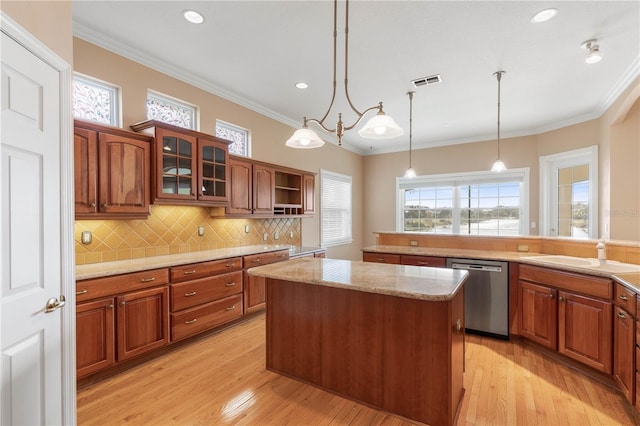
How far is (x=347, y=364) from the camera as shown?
2.19 m

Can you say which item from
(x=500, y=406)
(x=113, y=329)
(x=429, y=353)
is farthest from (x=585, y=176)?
(x=113, y=329)

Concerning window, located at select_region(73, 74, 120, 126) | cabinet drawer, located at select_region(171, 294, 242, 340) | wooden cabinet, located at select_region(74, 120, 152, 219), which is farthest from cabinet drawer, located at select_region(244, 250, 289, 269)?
window, located at select_region(73, 74, 120, 126)

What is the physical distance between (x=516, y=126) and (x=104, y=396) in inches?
259

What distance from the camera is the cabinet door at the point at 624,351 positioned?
204 centimetres

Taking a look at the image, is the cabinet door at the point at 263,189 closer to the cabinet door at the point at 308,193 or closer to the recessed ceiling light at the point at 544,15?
the cabinet door at the point at 308,193

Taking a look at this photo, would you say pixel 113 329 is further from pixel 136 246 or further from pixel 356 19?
pixel 356 19

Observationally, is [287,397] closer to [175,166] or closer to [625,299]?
[175,166]

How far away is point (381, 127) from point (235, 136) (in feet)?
9.12

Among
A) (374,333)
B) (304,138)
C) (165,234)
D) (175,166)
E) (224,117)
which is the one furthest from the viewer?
(224,117)

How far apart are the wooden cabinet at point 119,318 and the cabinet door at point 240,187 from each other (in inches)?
48.1

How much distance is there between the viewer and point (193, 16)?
2484mm

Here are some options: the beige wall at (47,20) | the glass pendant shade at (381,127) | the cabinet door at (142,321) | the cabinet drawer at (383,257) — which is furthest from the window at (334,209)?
the beige wall at (47,20)

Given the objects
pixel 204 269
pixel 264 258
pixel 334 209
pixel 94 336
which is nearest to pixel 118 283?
pixel 94 336

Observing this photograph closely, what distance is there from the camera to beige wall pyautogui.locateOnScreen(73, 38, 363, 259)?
2.83m
